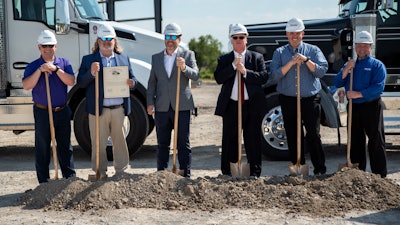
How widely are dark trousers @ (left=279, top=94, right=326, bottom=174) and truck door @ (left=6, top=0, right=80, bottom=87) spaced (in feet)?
12.4

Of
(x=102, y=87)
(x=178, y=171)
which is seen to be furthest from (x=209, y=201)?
(x=102, y=87)

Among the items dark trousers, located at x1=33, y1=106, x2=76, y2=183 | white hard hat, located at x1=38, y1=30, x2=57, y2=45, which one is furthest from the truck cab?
white hard hat, located at x1=38, y1=30, x2=57, y2=45

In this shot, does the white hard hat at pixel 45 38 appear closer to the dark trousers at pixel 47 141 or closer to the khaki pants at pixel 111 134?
the dark trousers at pixel 47 141

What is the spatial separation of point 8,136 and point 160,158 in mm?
7114

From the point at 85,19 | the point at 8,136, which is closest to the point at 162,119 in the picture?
the point at 85,19

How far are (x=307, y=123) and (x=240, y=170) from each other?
3.24ft

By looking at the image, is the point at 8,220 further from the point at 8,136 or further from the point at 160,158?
Result: the point at 8,136

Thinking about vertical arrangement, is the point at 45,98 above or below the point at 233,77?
below

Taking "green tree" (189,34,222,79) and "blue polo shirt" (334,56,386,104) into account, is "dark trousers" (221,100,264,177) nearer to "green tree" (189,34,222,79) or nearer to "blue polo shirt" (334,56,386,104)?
"blue polo shirt" (334,56,386,104)

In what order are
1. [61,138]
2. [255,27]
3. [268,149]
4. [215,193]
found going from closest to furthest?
[215,193]
[61,138]
[268,149]
[255,27]

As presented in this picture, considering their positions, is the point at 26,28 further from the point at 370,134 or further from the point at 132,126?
the point at 370,134

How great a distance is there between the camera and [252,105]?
23.5ft

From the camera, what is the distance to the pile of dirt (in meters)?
6.36

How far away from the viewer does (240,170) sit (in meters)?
7.20
